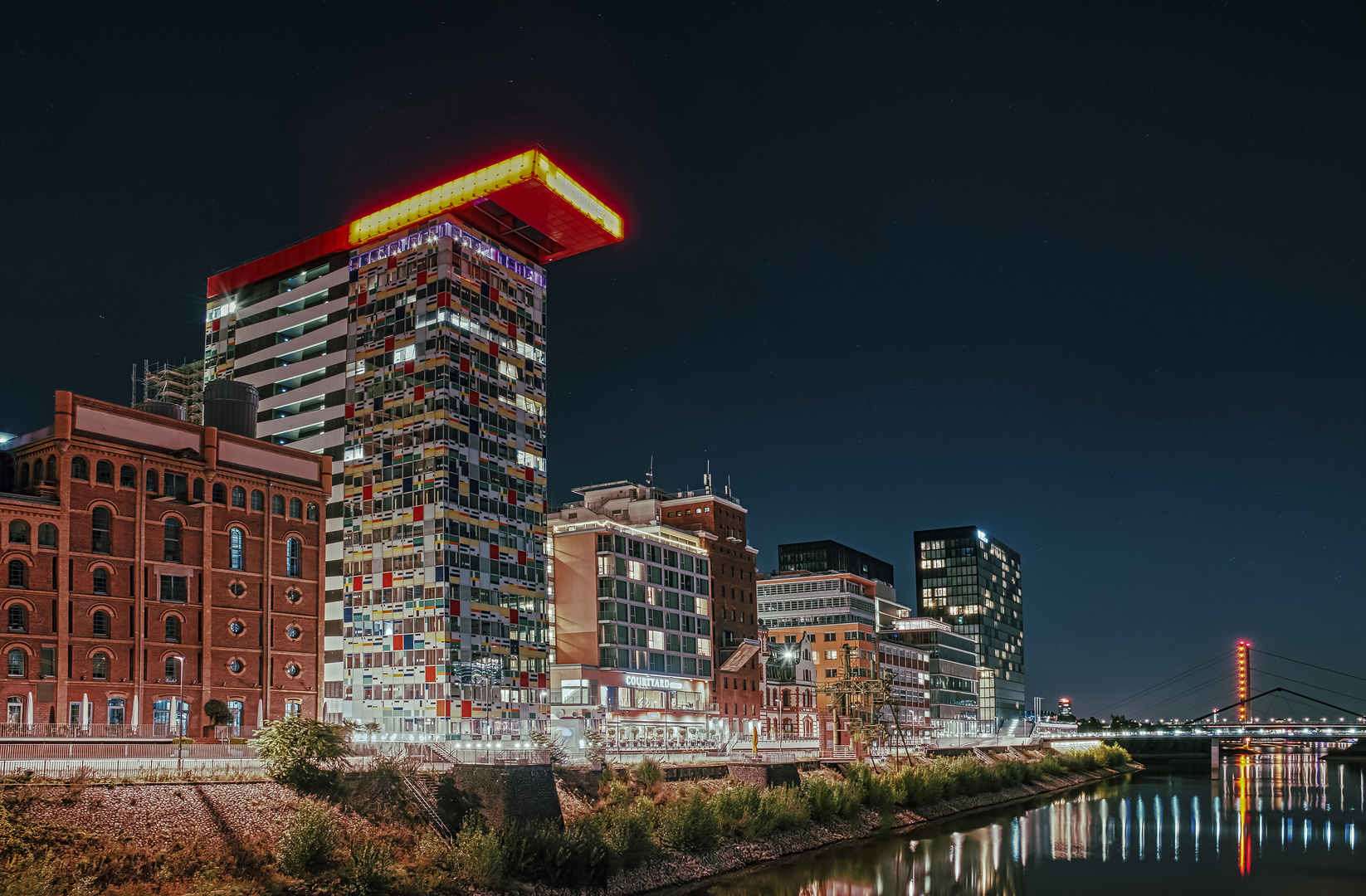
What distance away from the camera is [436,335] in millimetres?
112188

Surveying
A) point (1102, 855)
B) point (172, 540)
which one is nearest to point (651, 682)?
point (1102, 855)

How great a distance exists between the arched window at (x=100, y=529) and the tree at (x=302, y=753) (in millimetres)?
29235

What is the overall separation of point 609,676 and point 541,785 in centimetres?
7334

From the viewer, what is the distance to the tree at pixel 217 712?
76750 mm

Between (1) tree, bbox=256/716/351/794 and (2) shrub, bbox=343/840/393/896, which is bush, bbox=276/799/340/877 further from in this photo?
(1) tree, bbox=256/716/351/794

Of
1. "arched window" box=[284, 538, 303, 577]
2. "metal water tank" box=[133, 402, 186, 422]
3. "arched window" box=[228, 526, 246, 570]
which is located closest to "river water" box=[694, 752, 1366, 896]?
"arched window" box=[284, 538, 303, 577]

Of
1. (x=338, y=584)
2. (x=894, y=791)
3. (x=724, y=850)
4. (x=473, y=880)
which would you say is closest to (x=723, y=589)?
(x=338, y=584)

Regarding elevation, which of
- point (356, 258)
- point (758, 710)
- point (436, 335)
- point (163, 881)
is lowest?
point (758, 710)

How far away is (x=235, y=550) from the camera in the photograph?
8331cm

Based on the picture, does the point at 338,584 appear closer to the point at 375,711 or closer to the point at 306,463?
the point at 375,711

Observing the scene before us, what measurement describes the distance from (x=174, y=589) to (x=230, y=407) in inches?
791

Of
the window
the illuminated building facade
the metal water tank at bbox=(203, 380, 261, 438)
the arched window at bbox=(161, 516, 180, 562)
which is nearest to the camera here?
the window

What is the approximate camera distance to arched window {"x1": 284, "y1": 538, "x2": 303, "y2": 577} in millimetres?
86750

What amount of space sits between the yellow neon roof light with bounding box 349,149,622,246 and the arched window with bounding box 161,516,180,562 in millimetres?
46431
